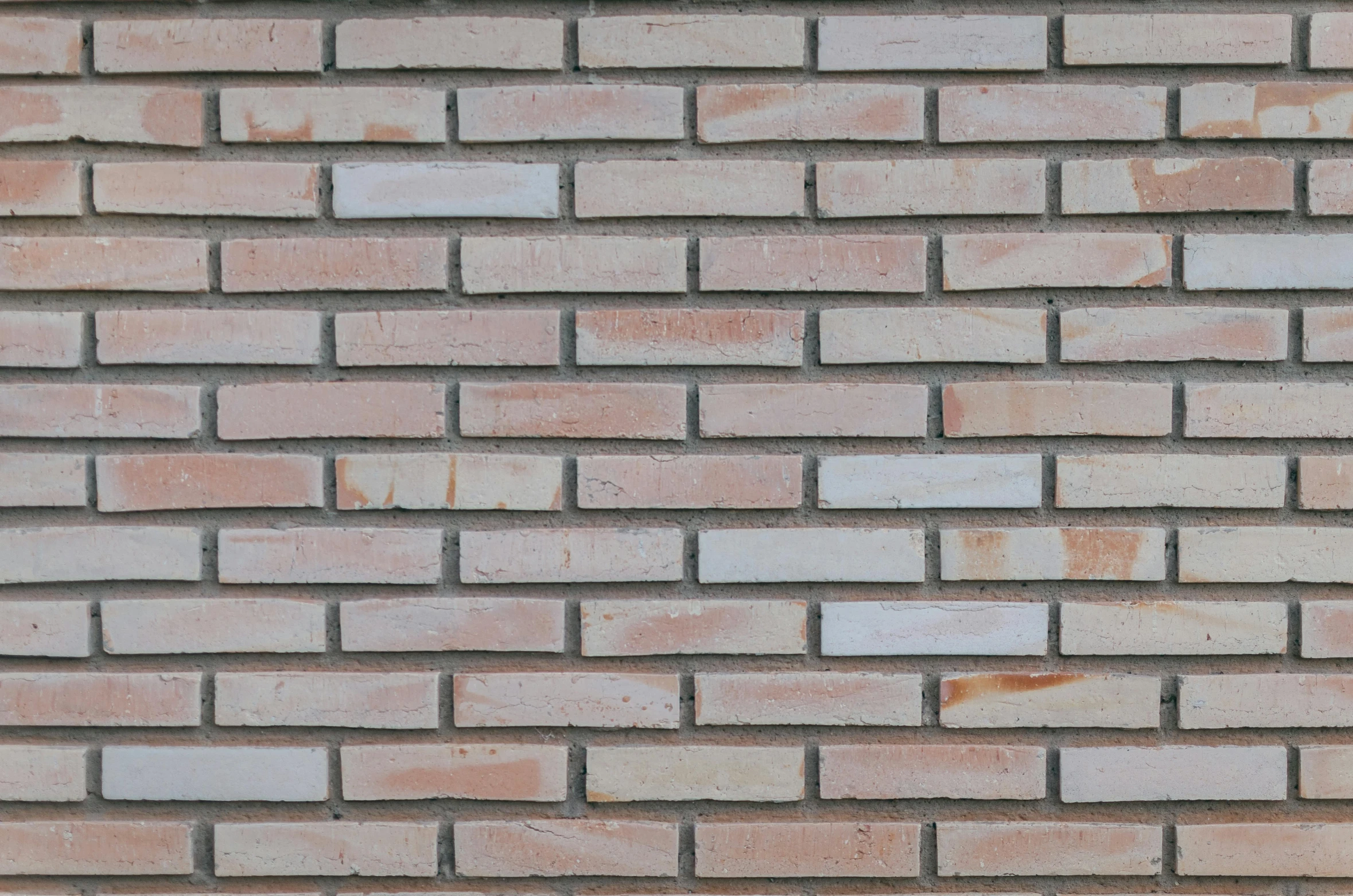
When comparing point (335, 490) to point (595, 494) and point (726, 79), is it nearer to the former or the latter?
point (595, 494)

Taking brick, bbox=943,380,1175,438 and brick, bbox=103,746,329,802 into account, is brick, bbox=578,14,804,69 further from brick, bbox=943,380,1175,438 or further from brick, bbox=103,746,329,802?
brick, bbox=103,746,329,802

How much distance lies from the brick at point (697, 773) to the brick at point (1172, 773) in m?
0.48

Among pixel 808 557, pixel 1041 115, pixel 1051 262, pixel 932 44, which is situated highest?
pixel 932 44

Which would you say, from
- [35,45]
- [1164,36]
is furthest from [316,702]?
[1164,36]

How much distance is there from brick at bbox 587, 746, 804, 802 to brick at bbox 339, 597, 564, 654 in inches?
8.7

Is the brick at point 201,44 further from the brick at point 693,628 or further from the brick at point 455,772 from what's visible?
the brick at point 455,772

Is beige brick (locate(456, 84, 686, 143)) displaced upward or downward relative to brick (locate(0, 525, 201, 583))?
upward

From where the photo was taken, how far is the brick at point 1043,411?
1.48m

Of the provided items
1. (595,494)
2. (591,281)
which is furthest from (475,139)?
(595,494)

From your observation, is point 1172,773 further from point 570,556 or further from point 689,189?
point 689,189

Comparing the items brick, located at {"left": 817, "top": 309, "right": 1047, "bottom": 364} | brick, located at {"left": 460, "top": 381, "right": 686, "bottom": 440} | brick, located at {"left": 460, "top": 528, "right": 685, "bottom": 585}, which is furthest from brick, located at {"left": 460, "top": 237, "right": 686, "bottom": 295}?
brick, located at {"left": 460, "top": 528, "right": 685, "bottom": 585}

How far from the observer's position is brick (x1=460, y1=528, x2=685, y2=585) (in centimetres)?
150

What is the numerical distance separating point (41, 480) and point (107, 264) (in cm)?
38

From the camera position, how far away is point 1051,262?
1485 mm
